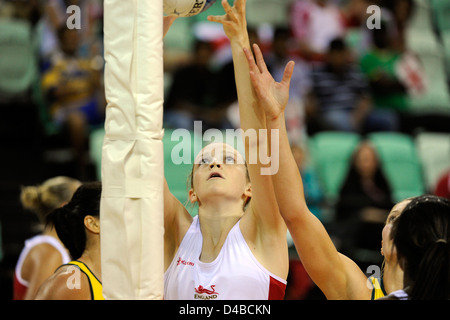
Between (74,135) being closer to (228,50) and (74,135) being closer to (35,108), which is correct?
(35,108)

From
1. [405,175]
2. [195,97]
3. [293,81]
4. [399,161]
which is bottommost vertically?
[405,175]

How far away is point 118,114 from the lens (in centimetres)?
178

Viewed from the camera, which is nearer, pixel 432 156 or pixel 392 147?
pixel 392 147

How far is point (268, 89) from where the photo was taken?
7.20 ft

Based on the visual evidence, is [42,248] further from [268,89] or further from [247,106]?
[268,89]

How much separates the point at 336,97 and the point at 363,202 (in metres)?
1.43

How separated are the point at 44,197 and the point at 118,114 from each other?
2.39m

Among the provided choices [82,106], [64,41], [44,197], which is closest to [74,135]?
[82,106]

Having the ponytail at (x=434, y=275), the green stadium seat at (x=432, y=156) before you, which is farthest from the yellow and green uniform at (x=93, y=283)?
the green stadium seat at (x=432, y=156)

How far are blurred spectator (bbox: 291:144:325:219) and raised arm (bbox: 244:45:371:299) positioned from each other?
3376 mm

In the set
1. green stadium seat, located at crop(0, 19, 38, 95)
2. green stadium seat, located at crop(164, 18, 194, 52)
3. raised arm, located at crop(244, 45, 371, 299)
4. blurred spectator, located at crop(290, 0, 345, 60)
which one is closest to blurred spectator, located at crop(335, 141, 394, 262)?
blurred spectator, located at crop(290, 0, 345, 60)

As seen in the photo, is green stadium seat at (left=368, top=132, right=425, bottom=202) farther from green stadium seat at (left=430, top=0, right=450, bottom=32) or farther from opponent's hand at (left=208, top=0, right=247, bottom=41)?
opponent's hand at (left=208, top=0, right=247, bottom=41)

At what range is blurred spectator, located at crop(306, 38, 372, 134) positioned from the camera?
21.9ft

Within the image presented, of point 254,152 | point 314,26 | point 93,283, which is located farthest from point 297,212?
point 314,26
